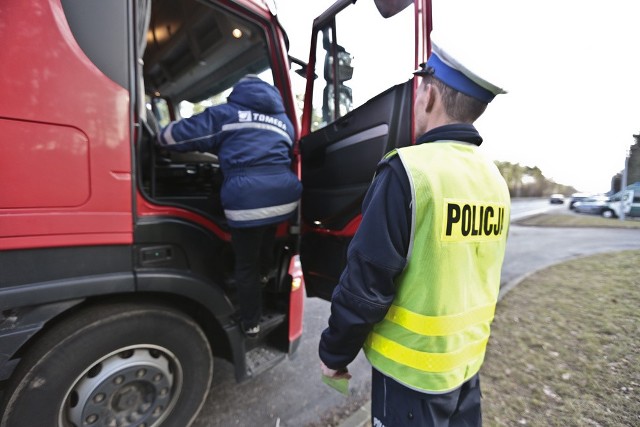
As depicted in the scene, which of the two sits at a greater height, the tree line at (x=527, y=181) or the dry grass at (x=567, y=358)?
the tree line at (x=527, y=181)

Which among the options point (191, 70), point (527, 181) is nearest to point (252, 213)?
point (191, 70)

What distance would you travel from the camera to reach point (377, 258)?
1034mm

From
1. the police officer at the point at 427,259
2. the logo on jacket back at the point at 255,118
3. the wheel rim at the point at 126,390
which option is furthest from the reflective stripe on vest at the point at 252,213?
the police officer at the point at 427,259

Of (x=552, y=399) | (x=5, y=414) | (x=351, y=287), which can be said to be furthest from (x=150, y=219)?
(x=552, y=399)

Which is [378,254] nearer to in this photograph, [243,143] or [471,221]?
[471,221]

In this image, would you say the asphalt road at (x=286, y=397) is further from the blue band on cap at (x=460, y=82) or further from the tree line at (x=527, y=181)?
the tree line at (x=527, y=181)

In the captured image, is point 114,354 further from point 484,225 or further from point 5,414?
point 484,225

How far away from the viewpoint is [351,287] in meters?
1.07

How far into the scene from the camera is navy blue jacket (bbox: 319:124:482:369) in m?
1.04

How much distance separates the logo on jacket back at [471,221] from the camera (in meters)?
1.02

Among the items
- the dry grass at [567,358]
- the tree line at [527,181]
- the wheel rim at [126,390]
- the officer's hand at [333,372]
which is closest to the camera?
the officer's hand at [333,372]

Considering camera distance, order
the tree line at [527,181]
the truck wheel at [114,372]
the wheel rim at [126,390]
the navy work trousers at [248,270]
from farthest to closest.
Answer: the tree line at [527,181] < the navy work trousers at [248,270] < the wheel rim at [126,390] < the truck wheel at [114,372]

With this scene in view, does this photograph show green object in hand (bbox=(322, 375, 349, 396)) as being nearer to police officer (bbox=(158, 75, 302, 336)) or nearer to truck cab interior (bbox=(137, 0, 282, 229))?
police officer (bbox=(158, 75, 302, 336))

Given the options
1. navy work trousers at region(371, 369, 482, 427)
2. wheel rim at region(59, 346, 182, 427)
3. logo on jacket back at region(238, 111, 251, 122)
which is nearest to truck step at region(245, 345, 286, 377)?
wheel rim at region(59, 346, 182, 427)
